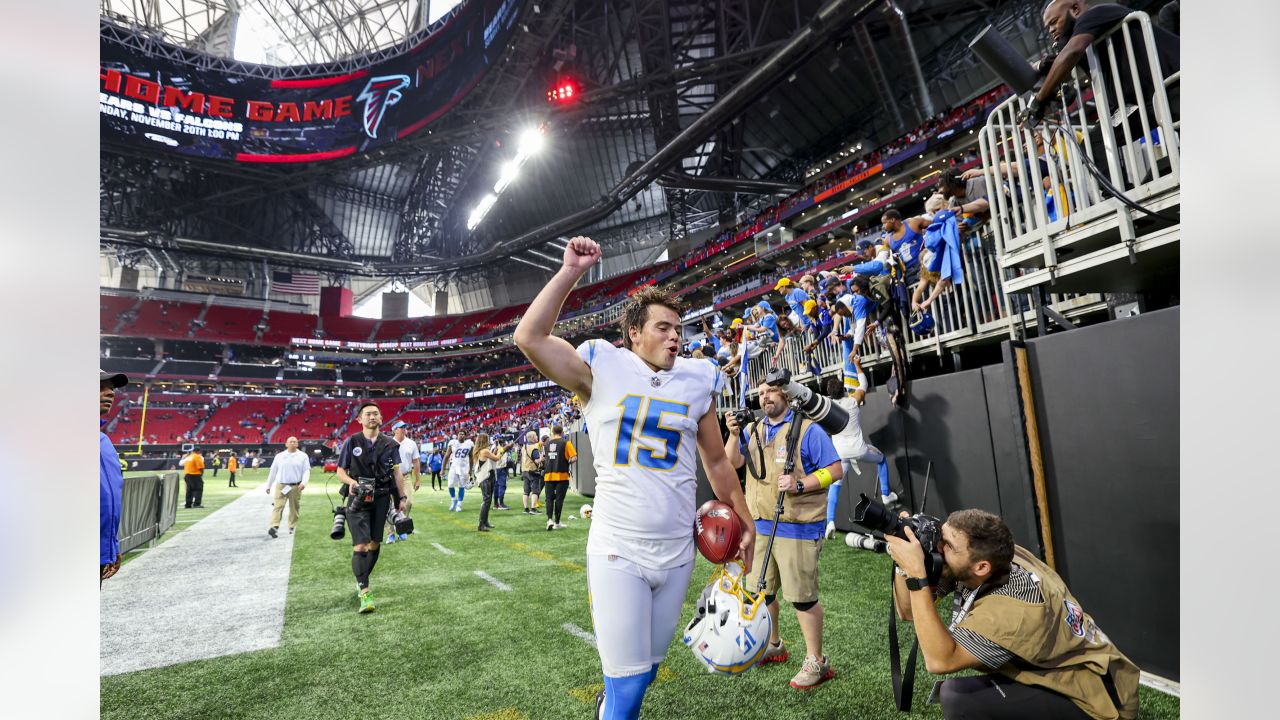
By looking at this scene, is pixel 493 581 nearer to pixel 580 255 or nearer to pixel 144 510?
pixel 580 255

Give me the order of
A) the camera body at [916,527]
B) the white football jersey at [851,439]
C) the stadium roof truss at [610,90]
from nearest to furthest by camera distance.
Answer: the camera body at [916,527] < the white football jersey at [851,439] < the stadium roof truss at [610,90]

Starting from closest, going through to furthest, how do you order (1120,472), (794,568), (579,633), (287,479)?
(1120,472) → (794,568) → (579,633) → (287,479)

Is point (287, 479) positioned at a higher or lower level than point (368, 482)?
lower

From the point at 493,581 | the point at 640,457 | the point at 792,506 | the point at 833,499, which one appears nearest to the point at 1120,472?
the point at 792,506

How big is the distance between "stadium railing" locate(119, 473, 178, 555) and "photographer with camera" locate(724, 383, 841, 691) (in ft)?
31.9

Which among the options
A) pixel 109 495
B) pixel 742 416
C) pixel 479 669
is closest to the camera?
pixel 109 495

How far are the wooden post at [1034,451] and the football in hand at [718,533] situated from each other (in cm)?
296

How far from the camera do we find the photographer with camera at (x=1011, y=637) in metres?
2.22

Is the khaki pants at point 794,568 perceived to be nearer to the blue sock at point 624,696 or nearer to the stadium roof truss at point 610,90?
the blue sock at point 624,696

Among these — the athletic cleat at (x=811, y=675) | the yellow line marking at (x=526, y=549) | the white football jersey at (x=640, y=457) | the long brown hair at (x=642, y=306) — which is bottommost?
the yellow line marking at (x=526, y=549)

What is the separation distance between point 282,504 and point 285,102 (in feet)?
127

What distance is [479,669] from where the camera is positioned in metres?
4.29

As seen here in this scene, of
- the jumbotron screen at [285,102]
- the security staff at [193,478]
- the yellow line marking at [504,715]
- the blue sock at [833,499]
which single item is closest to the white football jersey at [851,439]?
the blue sock at [833,499]
